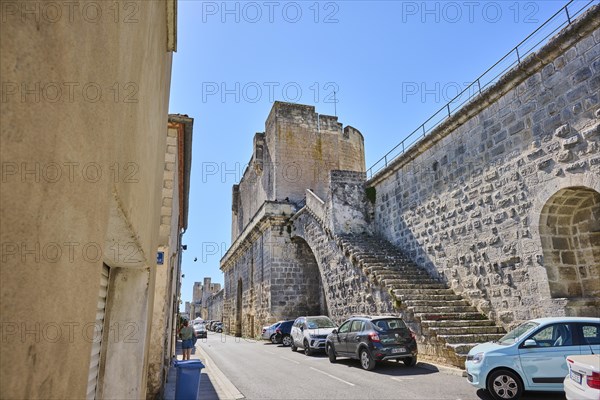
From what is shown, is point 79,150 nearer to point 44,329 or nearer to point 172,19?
point 44,329

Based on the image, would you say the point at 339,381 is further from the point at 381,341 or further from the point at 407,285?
the point at 407,285

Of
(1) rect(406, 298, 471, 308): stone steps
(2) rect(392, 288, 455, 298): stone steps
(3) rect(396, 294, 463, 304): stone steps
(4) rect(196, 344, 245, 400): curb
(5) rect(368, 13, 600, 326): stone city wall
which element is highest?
(5) rect(368, 13, 600, 326): stone city wall

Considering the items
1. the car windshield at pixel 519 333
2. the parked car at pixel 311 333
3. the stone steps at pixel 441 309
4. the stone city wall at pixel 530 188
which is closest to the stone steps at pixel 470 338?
the stone city wall at pixel 530 188

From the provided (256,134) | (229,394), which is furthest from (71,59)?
(256,134)

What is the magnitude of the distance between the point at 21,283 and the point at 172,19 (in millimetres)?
4621

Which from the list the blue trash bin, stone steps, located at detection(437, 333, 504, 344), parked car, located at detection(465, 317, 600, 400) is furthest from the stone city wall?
the blue trash bin

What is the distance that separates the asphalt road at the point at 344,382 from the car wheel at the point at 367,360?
169 millimetres

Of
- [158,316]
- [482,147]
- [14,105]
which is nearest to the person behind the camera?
[14,105]

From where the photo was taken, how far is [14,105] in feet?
3.48

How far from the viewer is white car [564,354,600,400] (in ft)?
12.5

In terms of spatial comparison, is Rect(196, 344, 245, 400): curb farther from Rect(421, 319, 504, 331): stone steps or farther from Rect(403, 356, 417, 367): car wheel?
Rect(421, 319, 504, 331): stone steps

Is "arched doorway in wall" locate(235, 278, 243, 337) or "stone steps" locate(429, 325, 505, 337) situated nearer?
"stone steps" locate(429, 325, 505, 337)

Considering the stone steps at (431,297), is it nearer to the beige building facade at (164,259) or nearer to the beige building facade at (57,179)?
the beige building facade at (164,259)

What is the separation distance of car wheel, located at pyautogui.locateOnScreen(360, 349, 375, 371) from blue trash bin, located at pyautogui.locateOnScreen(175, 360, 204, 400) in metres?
5.05
